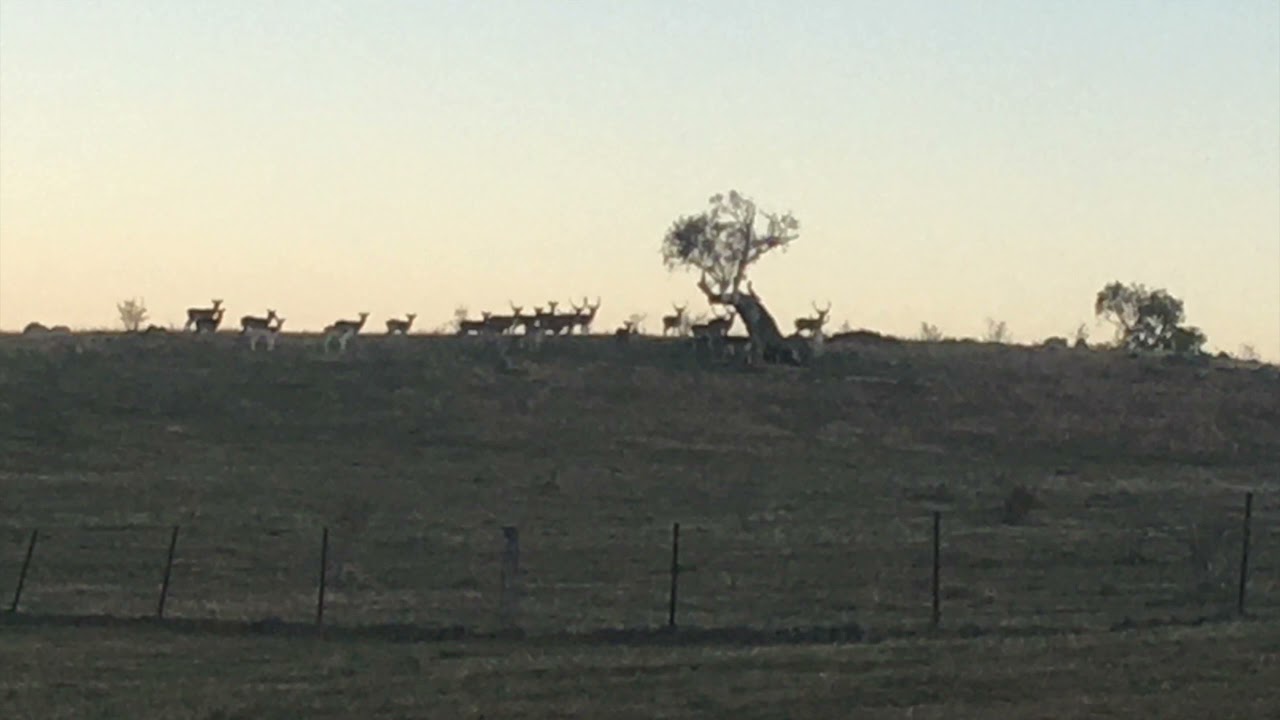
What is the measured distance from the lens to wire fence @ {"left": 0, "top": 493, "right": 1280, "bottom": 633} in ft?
107

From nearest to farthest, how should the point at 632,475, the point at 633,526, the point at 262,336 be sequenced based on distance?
the point at 633,526, the point at 632,475, the point at 262,336

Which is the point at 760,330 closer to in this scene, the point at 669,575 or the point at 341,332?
the point at 341,332

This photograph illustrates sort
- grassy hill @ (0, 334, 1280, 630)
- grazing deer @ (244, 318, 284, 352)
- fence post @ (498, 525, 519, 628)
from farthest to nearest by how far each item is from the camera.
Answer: grazing deer @ (244, 318, 284, 352), grassy hill @ (0, 334, 1280, 630), fence post @ (498, 525, 519, 628)

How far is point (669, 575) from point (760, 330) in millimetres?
44305

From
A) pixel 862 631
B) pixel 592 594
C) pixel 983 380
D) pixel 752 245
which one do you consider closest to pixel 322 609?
pixel 592 594

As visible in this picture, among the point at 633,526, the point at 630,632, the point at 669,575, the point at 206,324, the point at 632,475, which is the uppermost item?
the point at 206,324

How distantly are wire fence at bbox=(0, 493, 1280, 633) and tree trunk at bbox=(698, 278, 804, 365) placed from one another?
1250 inches

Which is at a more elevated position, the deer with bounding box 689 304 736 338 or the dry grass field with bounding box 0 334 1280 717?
the deer with bounding box 689 304 736 338

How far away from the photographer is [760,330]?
3250 inches

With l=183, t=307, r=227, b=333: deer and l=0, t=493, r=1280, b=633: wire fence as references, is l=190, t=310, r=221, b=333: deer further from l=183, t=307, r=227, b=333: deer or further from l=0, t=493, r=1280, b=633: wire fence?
l=0, t=493, r=1280, b=633: wire fence

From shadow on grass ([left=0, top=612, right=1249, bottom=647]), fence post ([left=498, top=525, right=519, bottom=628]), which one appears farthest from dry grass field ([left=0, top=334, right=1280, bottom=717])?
fence post ([left=498, top=525, right=519, bottom=628])

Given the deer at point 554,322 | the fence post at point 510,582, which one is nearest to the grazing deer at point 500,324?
the deer at point 554,322

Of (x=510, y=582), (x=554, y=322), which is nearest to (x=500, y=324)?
(x=554, y=322)

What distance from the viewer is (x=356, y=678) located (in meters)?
24.4
